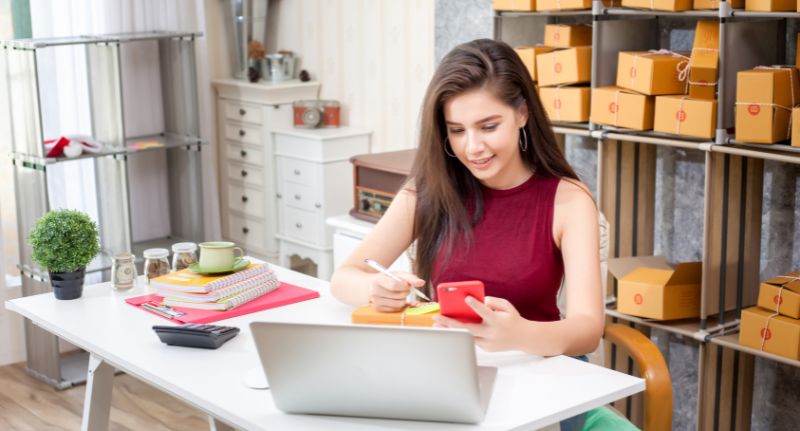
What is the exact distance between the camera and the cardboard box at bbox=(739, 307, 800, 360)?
2.78 metres

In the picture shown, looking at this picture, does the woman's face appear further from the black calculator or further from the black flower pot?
the black flower pot

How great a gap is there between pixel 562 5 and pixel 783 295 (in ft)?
3.59

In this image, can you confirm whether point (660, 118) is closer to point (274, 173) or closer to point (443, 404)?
point (443, 404)

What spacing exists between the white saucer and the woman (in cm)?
30

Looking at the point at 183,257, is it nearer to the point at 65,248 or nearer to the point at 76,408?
the point at 65,248

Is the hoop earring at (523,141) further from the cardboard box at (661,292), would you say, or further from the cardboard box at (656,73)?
the cardboard box at (661,292)

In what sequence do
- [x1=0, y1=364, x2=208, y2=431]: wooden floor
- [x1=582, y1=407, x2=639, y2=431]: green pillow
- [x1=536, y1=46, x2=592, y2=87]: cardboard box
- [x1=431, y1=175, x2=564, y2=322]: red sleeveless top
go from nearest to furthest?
[x1=582, y1=407, x2=639, y2=431]: green pillow, [x1=431, y1=175, x2=564, y2=322]: red sleeveless top, [x1=536, y1=46, x2=592, y2=87]: cardboard box, [x1=0, y1=364, x2=208, y2=431]: wooden floor

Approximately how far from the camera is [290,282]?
2.57 m

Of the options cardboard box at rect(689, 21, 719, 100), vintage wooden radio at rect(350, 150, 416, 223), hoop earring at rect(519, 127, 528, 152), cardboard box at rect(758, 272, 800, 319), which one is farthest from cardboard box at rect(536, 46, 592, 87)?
hoop earring at rect(519, 127, 528, 152)

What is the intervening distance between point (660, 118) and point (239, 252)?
4.17ft

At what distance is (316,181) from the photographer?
4629 millimetres

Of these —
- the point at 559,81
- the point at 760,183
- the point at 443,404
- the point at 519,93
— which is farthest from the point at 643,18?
the point at 443,404

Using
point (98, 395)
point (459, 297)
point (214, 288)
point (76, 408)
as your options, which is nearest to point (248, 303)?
point (214, 288)

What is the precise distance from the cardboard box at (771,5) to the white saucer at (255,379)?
5.44ft
